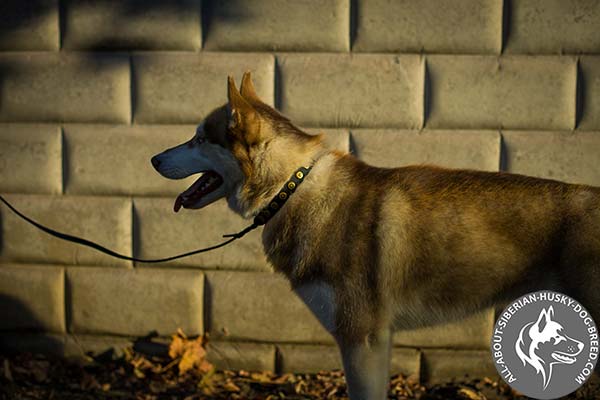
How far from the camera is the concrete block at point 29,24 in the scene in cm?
474

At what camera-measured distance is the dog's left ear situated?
334cm

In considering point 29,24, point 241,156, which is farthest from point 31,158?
point 241,156

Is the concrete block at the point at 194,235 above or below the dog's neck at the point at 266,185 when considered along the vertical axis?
below

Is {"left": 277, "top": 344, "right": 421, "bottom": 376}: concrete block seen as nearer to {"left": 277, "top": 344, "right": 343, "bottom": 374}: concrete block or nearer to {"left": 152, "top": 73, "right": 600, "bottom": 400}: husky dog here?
{"left": 277, "top": 344, "right": 343, "bottom": 374}: concrete block

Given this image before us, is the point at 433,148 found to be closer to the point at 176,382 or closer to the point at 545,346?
the point at 545,346

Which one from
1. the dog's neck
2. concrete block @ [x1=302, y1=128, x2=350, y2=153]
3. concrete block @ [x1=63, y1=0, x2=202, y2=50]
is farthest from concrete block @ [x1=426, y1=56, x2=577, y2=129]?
concrete block @ [x1=63, y1=0, x2=202, y2=50]

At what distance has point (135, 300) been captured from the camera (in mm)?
4840

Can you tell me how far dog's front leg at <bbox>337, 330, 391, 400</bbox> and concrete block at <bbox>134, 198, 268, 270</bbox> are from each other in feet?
4.85

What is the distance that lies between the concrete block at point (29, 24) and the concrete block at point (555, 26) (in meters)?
3.11

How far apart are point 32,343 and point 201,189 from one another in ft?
7.18

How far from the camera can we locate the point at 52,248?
486cm

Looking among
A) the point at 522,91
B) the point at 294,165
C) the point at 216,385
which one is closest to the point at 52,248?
the point at 216,385

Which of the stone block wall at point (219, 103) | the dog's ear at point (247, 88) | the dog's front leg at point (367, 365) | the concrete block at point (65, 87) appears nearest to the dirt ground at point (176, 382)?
the stone block wall at point (219, 103)

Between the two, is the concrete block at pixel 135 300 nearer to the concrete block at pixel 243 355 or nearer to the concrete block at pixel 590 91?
the concrete block at pixel 243 355
